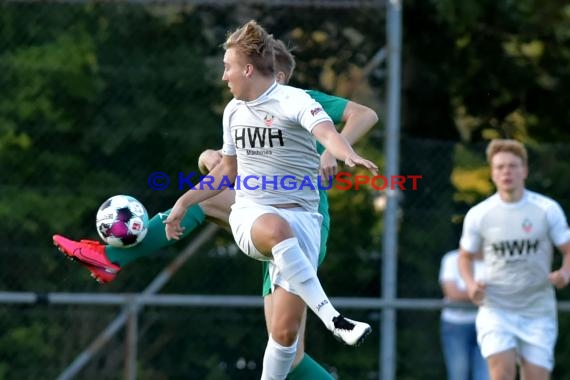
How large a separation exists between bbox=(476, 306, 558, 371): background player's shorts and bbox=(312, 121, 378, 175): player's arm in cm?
278

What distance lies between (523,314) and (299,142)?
2.65 meters

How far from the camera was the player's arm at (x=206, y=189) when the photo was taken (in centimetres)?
612

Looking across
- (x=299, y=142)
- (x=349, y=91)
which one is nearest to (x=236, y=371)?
(x=349, y=91)

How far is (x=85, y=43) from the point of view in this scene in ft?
28.6

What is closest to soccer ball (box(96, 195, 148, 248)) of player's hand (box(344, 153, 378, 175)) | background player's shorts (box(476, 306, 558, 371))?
player's hand (box(344, 153, 378, 175))

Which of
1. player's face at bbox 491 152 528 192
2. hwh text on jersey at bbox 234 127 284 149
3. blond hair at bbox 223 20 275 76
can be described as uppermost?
blond hair at bbox 223 20 275 76

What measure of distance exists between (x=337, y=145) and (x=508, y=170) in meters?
2.81

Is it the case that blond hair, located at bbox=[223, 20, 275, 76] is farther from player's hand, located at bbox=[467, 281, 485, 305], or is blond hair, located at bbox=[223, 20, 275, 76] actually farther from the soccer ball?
player's hand, located at bbox=[467, 281, 485, 305]

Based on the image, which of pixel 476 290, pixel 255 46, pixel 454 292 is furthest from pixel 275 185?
pixel 454 292

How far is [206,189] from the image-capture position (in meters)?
6.14

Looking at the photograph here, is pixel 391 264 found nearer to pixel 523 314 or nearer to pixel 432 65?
pixel 523 314

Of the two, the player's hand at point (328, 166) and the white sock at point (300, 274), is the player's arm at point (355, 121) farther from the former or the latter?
the white sock at point (300, 274)

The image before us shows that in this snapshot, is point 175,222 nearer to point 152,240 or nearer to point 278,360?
point 152,240

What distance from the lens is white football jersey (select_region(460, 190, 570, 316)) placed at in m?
8.00
